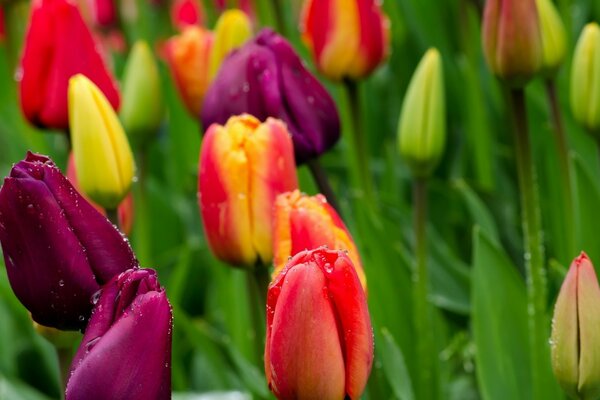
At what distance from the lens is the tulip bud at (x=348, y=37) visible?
52.2 inches

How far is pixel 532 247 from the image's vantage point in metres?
1.16

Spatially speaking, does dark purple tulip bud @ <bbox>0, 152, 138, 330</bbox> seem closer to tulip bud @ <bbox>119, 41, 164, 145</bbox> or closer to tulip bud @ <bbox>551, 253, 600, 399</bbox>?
tulip bud @ <bbox>551, 253, 600, 399</bbox>

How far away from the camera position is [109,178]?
1.09 meters

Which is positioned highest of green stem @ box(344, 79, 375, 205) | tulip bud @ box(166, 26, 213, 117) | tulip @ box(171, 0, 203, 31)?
tulip bud @ box(166, 26, 213, 117)

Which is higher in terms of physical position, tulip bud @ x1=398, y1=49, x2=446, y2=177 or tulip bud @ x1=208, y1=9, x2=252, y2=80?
tulip bud @ x1=208, y1=9, x2=252, y2=80

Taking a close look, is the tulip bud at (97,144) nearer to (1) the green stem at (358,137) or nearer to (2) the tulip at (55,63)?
(2) the tulip at (55,63)

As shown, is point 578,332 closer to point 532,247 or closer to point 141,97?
point 532,247

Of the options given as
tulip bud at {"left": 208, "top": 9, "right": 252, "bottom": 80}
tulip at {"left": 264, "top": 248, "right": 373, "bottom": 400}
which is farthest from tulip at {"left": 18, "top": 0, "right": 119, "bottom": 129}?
tulip at {"left": 264, "top": 248, "right": 373, "bottom": 400}

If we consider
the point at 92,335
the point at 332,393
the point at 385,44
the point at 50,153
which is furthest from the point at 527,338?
the point at 50,153

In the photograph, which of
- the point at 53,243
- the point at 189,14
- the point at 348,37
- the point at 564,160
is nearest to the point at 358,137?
the point at 348,37

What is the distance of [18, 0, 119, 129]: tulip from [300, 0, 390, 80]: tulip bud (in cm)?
23

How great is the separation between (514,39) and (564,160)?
9.3 inches

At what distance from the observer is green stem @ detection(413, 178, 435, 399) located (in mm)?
1258

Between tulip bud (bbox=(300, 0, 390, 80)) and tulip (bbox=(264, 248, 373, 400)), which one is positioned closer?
tulip (bbox=(264, 248, 373, 400))
